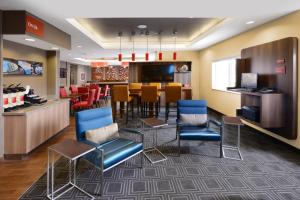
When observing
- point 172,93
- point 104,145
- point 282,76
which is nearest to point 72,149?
point 104,145

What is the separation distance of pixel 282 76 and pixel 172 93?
314 cm

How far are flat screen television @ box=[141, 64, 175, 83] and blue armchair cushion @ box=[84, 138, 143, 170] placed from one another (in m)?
7.09

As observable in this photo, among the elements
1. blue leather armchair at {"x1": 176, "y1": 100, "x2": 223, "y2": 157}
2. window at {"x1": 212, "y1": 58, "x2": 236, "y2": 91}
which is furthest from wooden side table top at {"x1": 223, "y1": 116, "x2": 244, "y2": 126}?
window at {"x1": 212, "y1": 58, "x2": 236, "y2": 91}

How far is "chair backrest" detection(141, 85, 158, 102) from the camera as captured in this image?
21.3ft

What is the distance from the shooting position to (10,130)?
3.51 metres

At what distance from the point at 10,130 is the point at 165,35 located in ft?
17.8

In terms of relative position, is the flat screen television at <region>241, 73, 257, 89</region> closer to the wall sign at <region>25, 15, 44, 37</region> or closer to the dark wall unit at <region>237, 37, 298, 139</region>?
the dark wall unit at <region>237, 37, 298, 139</region>

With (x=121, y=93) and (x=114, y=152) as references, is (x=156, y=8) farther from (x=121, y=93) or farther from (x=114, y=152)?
(x=121, y=93)

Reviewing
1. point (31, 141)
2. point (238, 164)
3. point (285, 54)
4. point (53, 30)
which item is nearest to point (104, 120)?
point (31, 141)

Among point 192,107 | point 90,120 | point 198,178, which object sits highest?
point 192,107

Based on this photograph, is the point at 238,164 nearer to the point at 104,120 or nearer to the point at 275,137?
the point at 275,137

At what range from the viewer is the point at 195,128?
402 cm

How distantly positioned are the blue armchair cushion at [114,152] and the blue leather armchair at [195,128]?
0.97m

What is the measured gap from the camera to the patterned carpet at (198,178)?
8.34 feet
